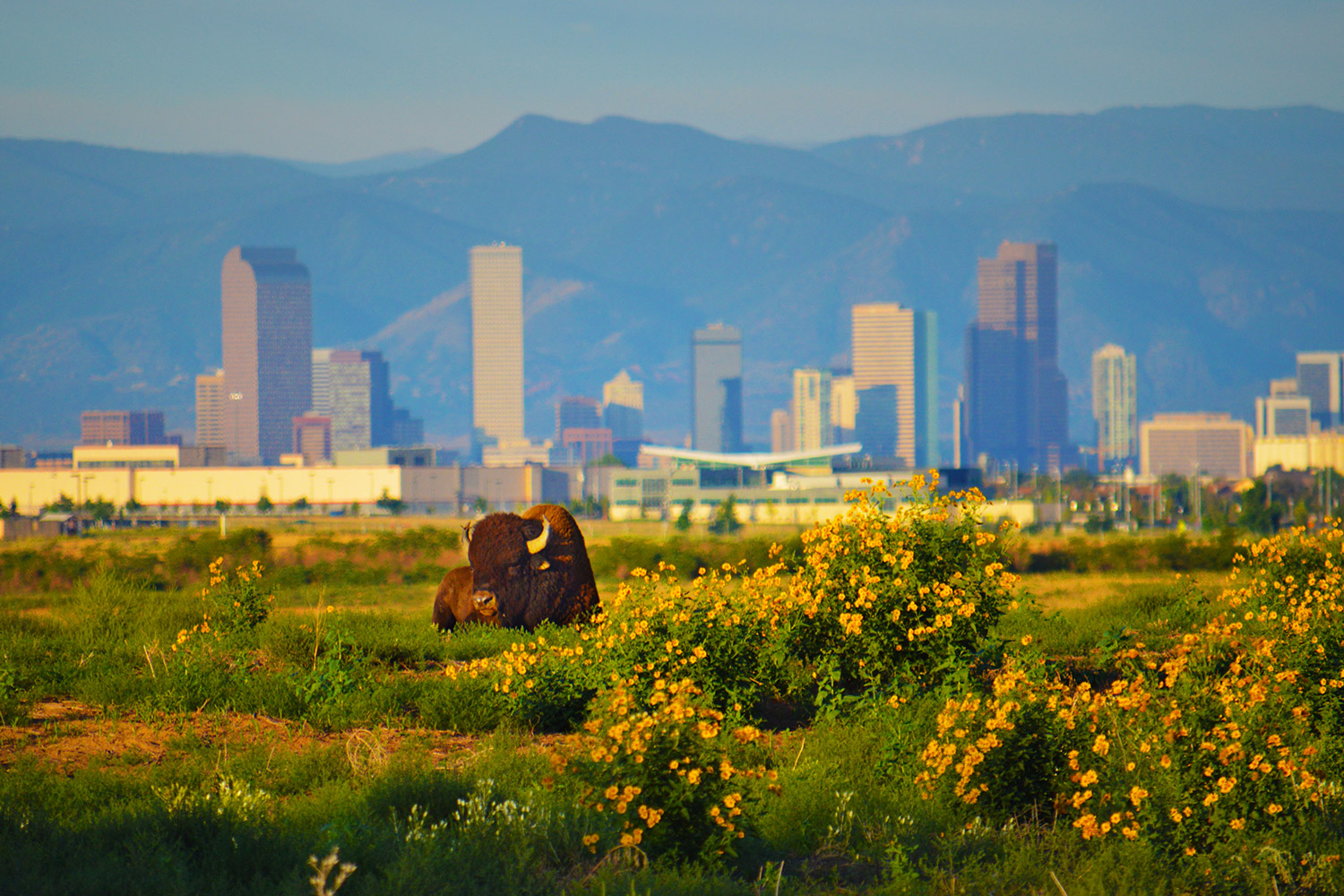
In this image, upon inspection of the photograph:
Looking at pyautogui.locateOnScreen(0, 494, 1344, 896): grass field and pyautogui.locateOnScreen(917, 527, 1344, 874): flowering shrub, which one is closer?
pyautogui.locateOnScreen(0, 494, 1344, 896): grass field

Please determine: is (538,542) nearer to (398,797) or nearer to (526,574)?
(526,574)

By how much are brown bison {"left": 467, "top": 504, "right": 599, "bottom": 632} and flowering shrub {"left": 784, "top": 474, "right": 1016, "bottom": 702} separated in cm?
566

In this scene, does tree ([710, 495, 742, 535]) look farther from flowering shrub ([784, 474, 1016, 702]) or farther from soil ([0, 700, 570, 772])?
soil ([0, 700, 570, 772])

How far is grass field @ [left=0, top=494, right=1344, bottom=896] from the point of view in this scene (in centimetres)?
905

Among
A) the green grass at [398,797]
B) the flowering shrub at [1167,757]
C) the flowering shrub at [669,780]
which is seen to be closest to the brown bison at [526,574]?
the green grass at [398,797]

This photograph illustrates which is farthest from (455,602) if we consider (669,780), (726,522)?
(726,522)

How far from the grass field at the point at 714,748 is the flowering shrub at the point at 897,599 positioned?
1.6 inches

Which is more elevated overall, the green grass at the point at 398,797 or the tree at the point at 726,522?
the green grass at the point at 398,797

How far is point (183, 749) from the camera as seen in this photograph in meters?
12.0

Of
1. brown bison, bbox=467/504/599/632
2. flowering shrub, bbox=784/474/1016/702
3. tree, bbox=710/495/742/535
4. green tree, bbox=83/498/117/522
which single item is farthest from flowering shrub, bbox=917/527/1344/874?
green tree, bbox=83/498/117/522

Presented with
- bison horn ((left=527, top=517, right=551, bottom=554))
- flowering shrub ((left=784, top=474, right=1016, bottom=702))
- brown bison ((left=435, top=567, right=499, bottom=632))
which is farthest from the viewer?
brown bison ((left=435, top=567, right=499, bottom=632))

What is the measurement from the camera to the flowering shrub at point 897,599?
1349 cm

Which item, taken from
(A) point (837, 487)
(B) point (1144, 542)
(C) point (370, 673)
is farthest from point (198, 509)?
(C) point (370, 673)

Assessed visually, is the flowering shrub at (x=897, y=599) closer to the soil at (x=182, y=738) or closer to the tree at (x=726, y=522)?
A: the soil at (x=182, y=738)
